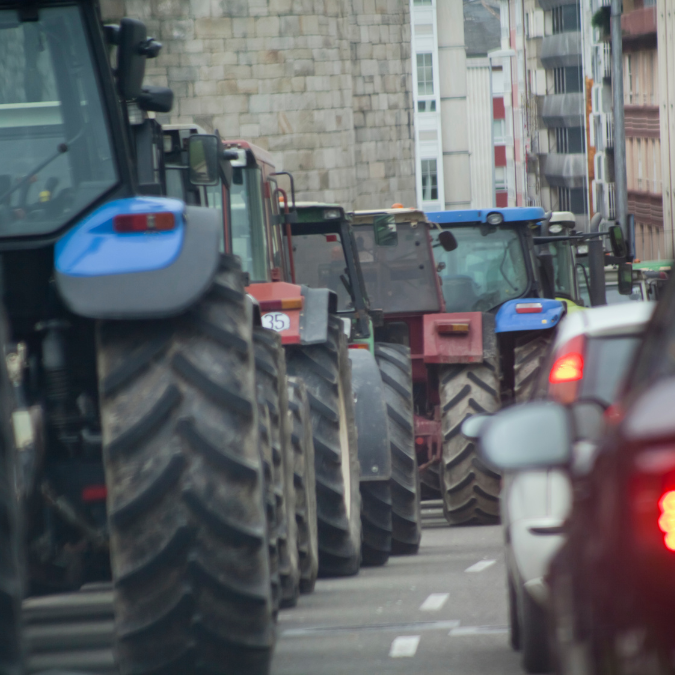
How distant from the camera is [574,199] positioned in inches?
3243

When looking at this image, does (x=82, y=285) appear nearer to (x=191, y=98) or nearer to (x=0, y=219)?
(x=0, y=219)

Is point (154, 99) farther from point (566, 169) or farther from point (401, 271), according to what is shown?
point (566, 169)

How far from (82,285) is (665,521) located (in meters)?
2.24

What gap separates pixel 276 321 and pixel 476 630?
1928mm

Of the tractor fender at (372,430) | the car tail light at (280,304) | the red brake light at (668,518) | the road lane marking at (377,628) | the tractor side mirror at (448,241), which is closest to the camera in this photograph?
the red brake light at (668,518)

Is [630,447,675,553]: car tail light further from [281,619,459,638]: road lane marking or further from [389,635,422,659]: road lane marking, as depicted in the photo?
[281,619,459,638]: road lane marking

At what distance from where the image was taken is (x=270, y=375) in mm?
5426

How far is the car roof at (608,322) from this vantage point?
4422 mm

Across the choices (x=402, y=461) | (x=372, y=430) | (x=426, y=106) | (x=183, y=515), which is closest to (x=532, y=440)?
(x=183, y=515)

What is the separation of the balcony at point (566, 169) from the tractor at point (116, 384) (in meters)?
77.0

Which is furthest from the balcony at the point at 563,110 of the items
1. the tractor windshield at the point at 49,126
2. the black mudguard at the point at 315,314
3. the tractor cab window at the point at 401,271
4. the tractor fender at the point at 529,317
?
the tractor windshield at the point at 49,126

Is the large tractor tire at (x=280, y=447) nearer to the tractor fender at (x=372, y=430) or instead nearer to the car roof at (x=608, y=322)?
the car roof at (x=608, y=322)

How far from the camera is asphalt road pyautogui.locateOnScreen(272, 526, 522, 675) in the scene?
16.5ft

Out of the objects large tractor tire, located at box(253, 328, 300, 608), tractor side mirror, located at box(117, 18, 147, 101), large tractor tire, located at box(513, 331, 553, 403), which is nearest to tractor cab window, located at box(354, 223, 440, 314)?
large tractor tire, located at box(513, 331, 553, 403)
